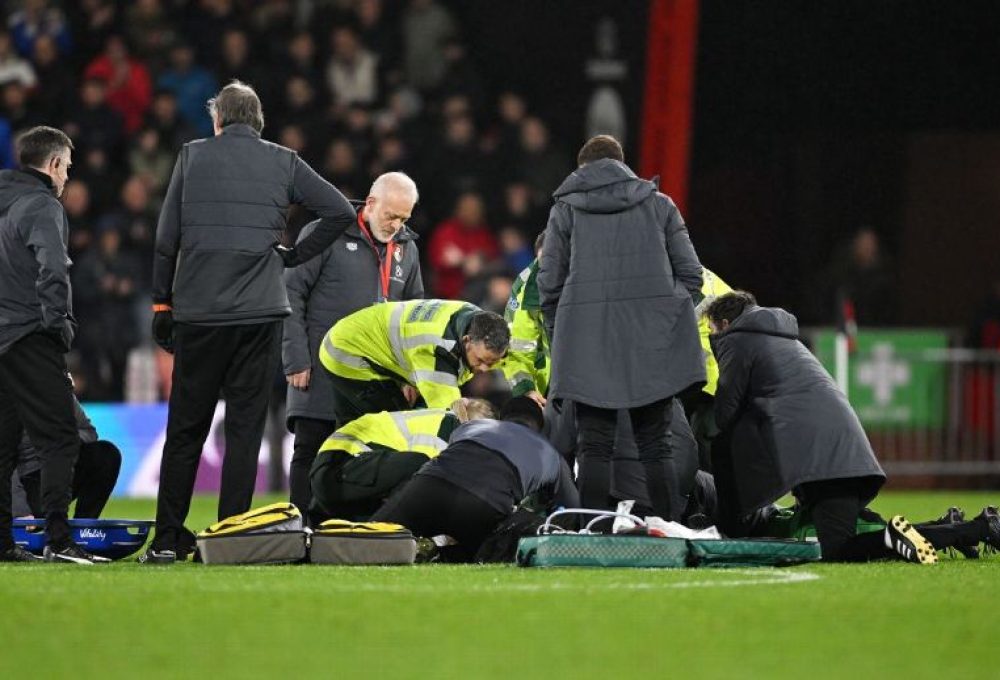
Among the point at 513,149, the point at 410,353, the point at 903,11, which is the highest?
the point at 903,11

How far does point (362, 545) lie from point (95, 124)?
10142 mm

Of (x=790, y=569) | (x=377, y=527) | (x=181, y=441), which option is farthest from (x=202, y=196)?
(x=790, y=569)

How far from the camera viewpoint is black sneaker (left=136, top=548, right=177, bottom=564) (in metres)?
8.14

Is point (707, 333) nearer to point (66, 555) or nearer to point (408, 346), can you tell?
point (408, 346)

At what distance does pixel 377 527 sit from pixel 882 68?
37.2ft

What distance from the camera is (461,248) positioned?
16.7m

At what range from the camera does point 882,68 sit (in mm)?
17969

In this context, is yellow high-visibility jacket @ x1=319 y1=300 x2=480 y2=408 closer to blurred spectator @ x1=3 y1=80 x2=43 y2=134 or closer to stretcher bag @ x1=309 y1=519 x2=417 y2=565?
stretcher bag @ x1=309 y1=519 x2=417 y2=565

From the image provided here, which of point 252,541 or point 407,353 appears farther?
point 407,353

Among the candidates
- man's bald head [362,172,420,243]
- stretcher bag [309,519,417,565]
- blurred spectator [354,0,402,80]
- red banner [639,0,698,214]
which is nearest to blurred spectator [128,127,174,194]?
blurred spectator [354,0,402,80]

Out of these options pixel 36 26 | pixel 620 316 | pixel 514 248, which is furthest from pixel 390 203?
pixel 36 26

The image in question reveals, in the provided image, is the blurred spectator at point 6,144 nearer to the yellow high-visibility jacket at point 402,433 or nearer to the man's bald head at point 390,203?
the man's bald head at point 390,203

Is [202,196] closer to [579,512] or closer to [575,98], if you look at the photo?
[579,512]

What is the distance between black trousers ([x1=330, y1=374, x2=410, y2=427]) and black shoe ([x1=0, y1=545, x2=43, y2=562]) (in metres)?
1.86
